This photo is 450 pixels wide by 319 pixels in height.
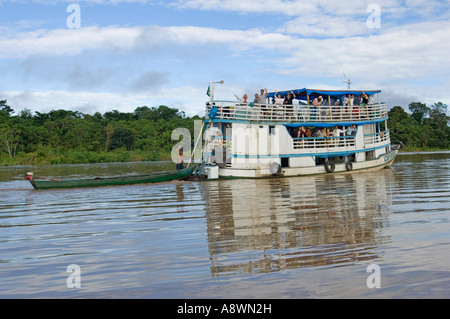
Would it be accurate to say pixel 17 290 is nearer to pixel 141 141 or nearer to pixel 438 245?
pixel 438 245

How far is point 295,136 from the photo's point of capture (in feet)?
74.7

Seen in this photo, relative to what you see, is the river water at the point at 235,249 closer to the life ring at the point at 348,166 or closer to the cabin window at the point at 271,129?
the cabin window at the point at 271,129

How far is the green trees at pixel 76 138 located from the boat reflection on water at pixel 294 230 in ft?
147

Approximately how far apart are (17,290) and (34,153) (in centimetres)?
5281

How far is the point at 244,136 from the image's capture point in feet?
68.4

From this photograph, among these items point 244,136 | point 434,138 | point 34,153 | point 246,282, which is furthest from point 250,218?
point 434,138

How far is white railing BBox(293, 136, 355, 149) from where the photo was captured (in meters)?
21.9

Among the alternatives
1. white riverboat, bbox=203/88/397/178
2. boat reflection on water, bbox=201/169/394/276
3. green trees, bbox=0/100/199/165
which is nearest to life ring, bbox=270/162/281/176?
white riverboat, bbox=203/88/397/178

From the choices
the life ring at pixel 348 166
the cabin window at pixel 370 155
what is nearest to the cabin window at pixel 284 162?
the life ring at pixel 348 166

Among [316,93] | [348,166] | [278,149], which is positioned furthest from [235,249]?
[316,93]

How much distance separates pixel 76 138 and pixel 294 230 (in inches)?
2205

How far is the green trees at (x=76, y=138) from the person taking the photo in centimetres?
5347
